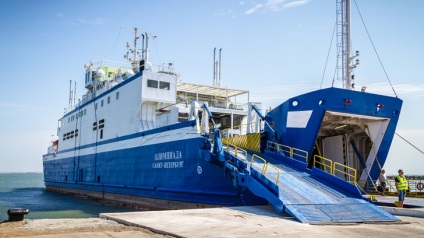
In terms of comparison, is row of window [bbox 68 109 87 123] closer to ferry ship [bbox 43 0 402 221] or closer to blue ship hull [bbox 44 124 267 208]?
ferry ship [bbox 43 0 402 221]

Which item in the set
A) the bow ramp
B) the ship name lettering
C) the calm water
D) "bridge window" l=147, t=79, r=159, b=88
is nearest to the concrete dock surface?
the bow ramp

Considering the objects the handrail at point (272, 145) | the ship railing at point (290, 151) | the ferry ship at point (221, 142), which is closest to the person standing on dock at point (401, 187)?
the ferry ship at point (221, 142)

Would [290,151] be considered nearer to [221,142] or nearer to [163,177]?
[221,142]

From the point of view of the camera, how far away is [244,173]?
1092cm

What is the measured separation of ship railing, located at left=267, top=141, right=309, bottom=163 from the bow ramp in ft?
1.38

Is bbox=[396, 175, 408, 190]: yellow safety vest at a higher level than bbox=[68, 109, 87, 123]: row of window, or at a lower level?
lower

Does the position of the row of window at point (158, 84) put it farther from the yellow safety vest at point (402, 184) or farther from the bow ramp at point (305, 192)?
the yellow safety vest at point (402, 184)

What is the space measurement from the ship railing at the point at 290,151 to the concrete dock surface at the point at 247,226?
4.08 meters

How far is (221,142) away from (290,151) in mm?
2659

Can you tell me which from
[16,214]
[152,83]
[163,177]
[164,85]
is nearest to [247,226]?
[16,214]

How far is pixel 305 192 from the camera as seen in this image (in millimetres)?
10062

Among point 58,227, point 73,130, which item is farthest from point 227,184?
point 73,130

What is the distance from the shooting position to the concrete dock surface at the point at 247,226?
661 centimetres

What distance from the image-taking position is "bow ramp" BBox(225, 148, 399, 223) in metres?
8.79
